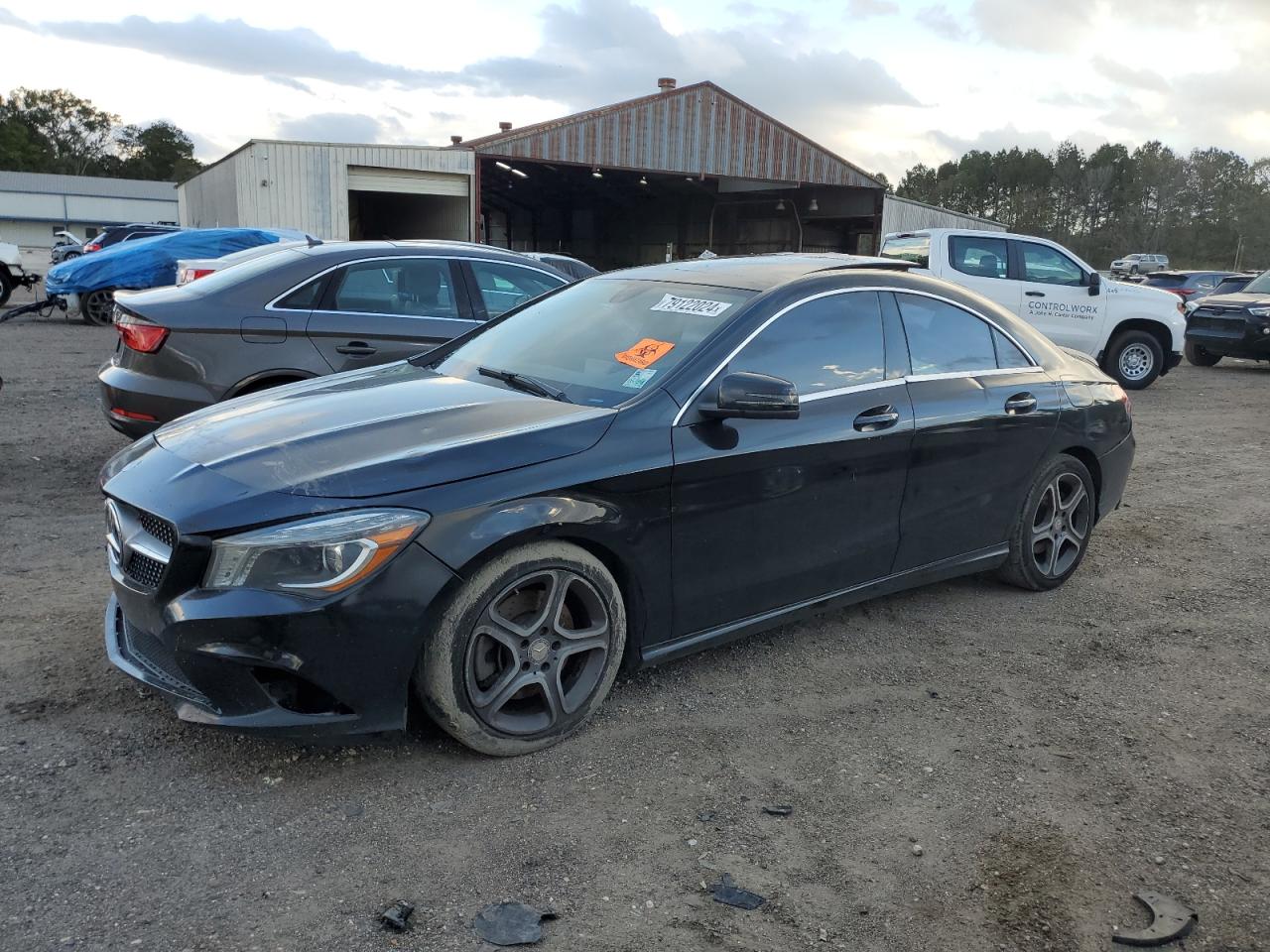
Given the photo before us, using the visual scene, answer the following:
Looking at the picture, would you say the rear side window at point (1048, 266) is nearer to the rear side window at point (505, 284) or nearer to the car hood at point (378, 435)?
the rear side window at point (505, 284)

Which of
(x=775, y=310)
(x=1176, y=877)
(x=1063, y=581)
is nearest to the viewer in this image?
(x=1176, y=877)

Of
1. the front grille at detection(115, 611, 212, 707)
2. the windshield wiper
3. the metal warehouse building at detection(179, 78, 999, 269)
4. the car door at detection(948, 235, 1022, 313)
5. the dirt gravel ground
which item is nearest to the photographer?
the dirt gravel ground

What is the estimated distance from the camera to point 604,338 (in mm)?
4055

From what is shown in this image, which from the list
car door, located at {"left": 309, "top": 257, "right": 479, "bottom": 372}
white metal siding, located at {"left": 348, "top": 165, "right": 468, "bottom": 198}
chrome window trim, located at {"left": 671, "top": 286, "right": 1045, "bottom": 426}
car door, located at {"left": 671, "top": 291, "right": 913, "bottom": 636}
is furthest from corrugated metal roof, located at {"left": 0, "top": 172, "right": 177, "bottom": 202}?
car door, located at {"left": 671, "top": 291, "right": 913, "bottom": 636}

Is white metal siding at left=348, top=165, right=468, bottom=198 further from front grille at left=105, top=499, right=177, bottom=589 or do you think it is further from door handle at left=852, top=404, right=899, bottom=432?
front grille at left=105, top=499, right=177, bottom=589

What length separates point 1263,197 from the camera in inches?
2847

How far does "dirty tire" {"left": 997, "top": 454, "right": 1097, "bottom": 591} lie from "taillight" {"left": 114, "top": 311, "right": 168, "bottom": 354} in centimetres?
496

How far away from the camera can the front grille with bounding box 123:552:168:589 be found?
9.87 feet

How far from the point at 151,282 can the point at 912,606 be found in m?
15.1

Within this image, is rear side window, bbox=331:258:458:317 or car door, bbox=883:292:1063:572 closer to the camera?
car door, bbox=883:292:1063:572

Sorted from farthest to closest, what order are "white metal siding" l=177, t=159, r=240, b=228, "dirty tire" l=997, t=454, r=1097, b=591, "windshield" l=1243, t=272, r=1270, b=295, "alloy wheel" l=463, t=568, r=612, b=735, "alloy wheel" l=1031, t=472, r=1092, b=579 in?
1. "white metal siding" l=177, t=159, r=240, b=228
2. "windshield" l=1243, t=272, r=1270, b=295
3. "alloy wheel" l=1031, t=472, r=1092, b=579
4. "dirty tire" l=997, t=454, r=1097, b=591
5. "alloy wheel" l=463, t=568, r=612, b=735

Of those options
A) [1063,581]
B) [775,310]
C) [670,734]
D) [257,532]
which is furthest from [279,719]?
[1063,581]

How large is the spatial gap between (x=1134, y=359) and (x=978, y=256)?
2.98 m

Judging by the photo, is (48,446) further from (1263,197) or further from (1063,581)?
(1263,197)
